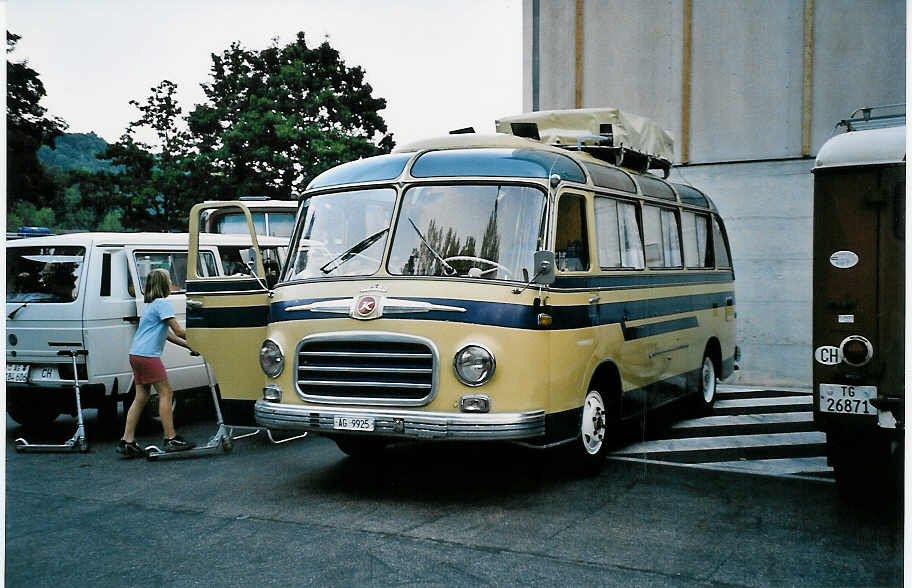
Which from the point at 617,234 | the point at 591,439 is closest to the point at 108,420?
the point at 591,439

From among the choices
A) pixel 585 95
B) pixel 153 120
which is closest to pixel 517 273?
pixel 585 95

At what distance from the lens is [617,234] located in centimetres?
829

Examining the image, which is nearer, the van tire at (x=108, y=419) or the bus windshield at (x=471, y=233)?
the bus windshield at (x=471, y=233)

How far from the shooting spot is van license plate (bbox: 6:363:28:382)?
9.30m

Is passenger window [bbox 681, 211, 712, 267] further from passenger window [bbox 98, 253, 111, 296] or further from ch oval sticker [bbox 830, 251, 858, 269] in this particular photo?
passenger window [bbox 98, 253, 111, 296]

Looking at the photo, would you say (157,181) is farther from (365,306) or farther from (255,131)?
(365,306)

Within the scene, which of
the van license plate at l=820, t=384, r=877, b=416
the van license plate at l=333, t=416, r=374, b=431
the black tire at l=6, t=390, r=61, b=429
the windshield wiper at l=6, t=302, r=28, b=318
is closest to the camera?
the van license plate at l=820, t=384, r=877, b=416

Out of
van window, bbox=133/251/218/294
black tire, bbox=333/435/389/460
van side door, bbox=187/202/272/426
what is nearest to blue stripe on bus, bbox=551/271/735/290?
black tire, bbox=333/435/389/460

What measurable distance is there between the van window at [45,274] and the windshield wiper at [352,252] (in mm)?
3316

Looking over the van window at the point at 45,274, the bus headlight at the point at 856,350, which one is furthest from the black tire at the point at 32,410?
the bus headlight at the point at 856,350

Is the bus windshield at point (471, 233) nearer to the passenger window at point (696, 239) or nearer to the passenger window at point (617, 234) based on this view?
the passenger window at point (617, 234)

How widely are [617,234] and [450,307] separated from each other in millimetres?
2226

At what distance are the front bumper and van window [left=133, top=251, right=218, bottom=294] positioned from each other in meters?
3.60

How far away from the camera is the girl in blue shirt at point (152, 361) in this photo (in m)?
8.71
